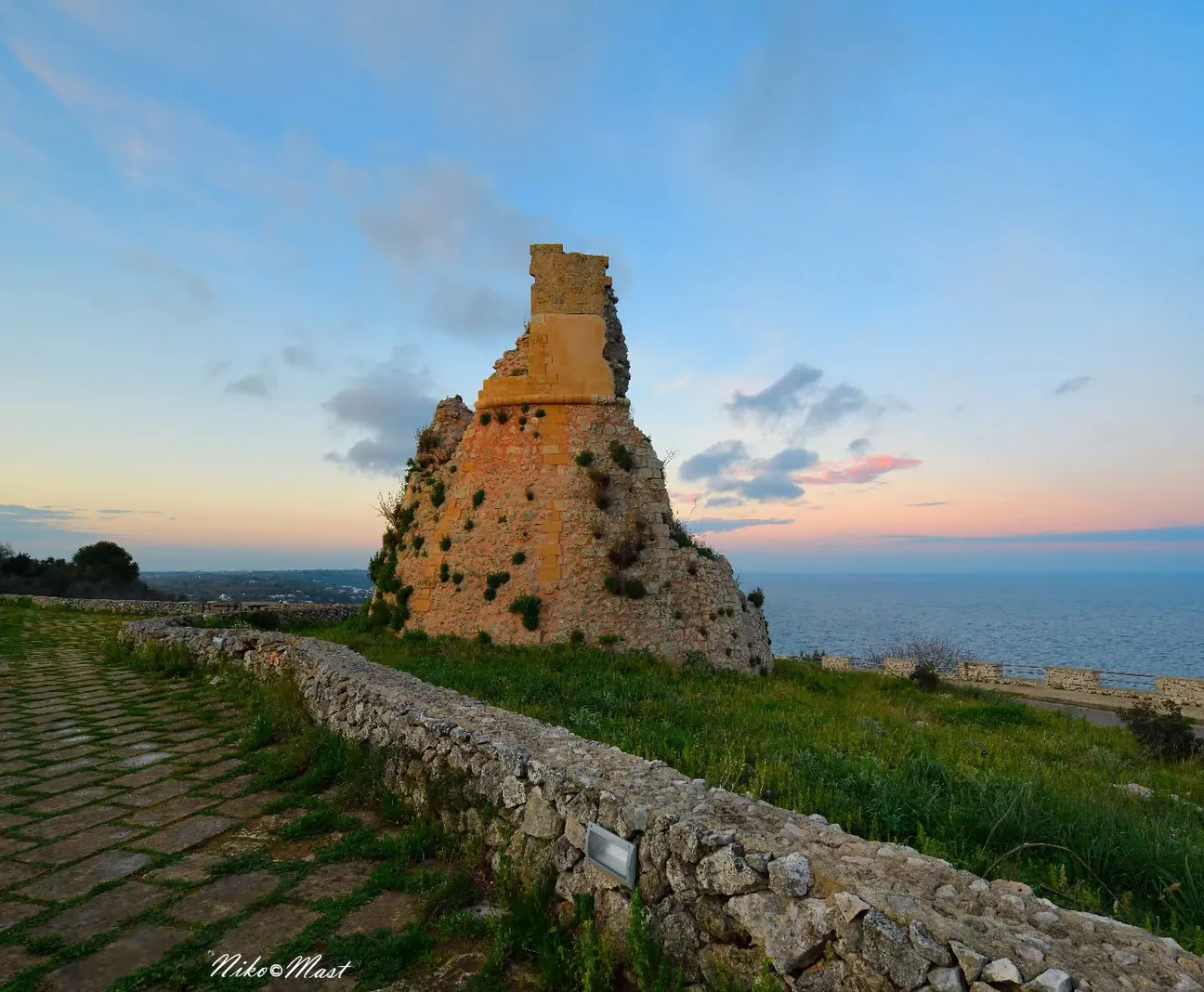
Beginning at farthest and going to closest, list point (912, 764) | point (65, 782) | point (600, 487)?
point (600, 487) < point (65, 782) < point (912, 764)

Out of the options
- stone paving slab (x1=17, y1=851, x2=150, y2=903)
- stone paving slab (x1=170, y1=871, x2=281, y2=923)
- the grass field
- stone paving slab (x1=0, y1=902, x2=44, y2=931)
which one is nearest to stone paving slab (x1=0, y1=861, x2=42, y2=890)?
stone paving slab (x1=17, y1=851, x2=150, y2=903)

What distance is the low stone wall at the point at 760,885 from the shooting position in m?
2.33

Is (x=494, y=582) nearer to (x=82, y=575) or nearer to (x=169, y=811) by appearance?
(x=169, y=811)

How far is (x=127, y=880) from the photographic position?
4.43 meters

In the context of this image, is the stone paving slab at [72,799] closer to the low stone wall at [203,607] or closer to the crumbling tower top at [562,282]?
the crumbling tower top at [562,282]

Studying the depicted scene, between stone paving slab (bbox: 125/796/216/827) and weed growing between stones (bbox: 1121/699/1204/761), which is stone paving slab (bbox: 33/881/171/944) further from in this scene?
weed growing between stones (bbox: 1121/699/1204/761)

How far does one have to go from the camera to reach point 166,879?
443cm

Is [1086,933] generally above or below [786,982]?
above

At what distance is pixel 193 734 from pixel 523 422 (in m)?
9.31

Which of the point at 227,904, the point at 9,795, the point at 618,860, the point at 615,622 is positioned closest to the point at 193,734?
the point at 9,795

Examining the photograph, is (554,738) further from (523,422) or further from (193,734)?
(523,422)

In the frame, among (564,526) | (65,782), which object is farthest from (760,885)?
(564,526)

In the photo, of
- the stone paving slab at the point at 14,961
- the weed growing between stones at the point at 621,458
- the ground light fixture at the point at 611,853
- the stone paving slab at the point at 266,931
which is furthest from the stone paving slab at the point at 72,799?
the weed growing between stones at the point at 621,458

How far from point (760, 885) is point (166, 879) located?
14.0ft
